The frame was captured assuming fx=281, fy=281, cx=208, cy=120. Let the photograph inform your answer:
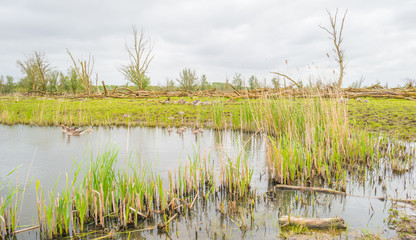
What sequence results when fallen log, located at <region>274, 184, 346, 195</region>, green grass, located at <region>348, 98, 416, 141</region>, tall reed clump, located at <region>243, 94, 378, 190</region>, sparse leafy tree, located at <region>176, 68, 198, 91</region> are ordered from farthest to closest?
1. sparse leafy tree, located at <region>176, 68, 198, 91</region>
2. green grass, located at <region>348, 98, 416, 141</region>
3. tall reed clump, located at <region>243, 94, 378, 190</region>
4. fallen log, located at <region>274, 184, 346, 195</region>

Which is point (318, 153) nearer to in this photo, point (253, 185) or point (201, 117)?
point (253, 185)

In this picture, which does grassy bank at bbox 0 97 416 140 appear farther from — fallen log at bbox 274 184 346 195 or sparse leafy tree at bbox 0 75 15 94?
sparse leafy tree at bbox 0 75 15 94

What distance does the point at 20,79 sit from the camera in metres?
36.9

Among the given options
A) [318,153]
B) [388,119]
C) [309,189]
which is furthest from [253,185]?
[388,119]

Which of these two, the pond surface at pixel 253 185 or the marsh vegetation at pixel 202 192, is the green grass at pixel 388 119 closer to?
the marsh vegetation at pixel 202 192

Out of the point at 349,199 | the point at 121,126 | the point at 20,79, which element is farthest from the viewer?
the point at 20,79

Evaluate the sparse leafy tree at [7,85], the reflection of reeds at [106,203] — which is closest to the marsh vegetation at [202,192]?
the reflection of reeds at [106,203]

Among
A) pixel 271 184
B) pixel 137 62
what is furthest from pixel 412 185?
pixel 137 62

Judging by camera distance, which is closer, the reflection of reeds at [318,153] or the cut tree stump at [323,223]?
the cut tree stump at [323,223]

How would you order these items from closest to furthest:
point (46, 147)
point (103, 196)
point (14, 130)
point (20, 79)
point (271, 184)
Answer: point (103, 196), point (271, 184), point (46, 147), point (14, 130), point (20, 79)

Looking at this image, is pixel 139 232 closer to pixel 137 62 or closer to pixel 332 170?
pixel 332 170

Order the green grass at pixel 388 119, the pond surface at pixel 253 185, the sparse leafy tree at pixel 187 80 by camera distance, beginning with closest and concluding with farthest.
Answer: the pond surface at pixel 253 185, the green grass at pixel 388 119, the sparse leafy tree at pixel 187 80

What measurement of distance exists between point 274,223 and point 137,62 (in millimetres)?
27997

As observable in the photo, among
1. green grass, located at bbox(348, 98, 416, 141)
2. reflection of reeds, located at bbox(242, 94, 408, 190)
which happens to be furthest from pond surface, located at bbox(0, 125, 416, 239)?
green grass, located at bbox(348, 98, 416, 141)
